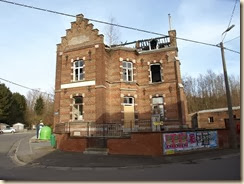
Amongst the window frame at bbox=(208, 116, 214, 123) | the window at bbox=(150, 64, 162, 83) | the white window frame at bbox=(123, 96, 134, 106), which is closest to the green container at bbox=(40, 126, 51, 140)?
the white window frame at bbox=(123, 96, 134, 106)

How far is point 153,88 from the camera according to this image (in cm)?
2270

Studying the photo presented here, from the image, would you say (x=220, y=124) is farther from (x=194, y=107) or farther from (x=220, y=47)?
(x=220, y=47)

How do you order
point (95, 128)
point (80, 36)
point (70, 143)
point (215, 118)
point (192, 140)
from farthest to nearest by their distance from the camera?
1. point (215, 118)
2. point (80, 36)
3. point (95, 128)
4. point (70, 143)
5. point (192, 140)

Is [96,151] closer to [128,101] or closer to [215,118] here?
[128,101]

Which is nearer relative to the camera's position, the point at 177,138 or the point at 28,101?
the point at 177,138

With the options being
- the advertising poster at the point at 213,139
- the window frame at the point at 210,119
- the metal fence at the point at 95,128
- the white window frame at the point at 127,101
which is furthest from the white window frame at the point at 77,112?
the window frame at the point at 210,119

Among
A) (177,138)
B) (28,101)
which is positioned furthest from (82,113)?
(28,101)

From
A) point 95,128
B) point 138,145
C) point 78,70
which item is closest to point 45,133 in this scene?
point 78,70

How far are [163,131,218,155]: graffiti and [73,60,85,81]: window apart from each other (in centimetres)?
1125

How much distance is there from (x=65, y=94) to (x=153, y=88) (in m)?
9.48

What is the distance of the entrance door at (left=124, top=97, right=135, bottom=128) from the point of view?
788 inches

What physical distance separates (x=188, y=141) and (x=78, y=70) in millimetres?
12736

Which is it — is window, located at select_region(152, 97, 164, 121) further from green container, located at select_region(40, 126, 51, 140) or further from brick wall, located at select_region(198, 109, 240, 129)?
brick wall, located at select_region(198, 109, 240, 129)

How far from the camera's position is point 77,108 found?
797 inches
